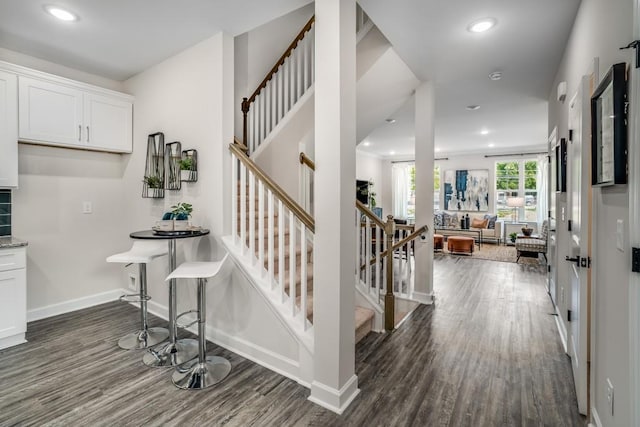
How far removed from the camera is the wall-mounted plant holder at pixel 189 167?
9.39 feet

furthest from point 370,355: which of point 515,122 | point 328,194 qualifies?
point 515,122

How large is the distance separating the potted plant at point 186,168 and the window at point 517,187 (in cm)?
898

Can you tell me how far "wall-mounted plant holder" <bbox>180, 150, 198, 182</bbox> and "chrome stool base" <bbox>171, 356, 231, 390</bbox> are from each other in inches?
60.8

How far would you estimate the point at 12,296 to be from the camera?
8.89ft

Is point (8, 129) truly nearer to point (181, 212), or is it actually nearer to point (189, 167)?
point (189, 167)

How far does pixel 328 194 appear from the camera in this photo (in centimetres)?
198

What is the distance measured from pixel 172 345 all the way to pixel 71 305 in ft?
6.01

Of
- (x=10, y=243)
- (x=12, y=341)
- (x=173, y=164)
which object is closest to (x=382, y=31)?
(x=173, y=164)

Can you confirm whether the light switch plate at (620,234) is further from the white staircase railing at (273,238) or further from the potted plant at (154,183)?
the potted plant at (154,183)

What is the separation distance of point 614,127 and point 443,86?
3024 mm

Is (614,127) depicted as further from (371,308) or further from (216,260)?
(216,260)

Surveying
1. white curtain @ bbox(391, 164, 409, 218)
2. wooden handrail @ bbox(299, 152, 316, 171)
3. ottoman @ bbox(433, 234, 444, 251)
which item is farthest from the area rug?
wooden handrail @ bbox(299, 152, 316, 171)

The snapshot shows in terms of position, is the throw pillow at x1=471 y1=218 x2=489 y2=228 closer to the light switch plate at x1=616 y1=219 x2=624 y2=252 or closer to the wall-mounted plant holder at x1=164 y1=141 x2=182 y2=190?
the light switch plate at x1=616 y1=219 x2=624 y2=252

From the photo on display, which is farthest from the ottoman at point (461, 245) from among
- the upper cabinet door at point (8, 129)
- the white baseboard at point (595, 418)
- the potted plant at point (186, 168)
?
the upper cabinet door at point (8, 129)
